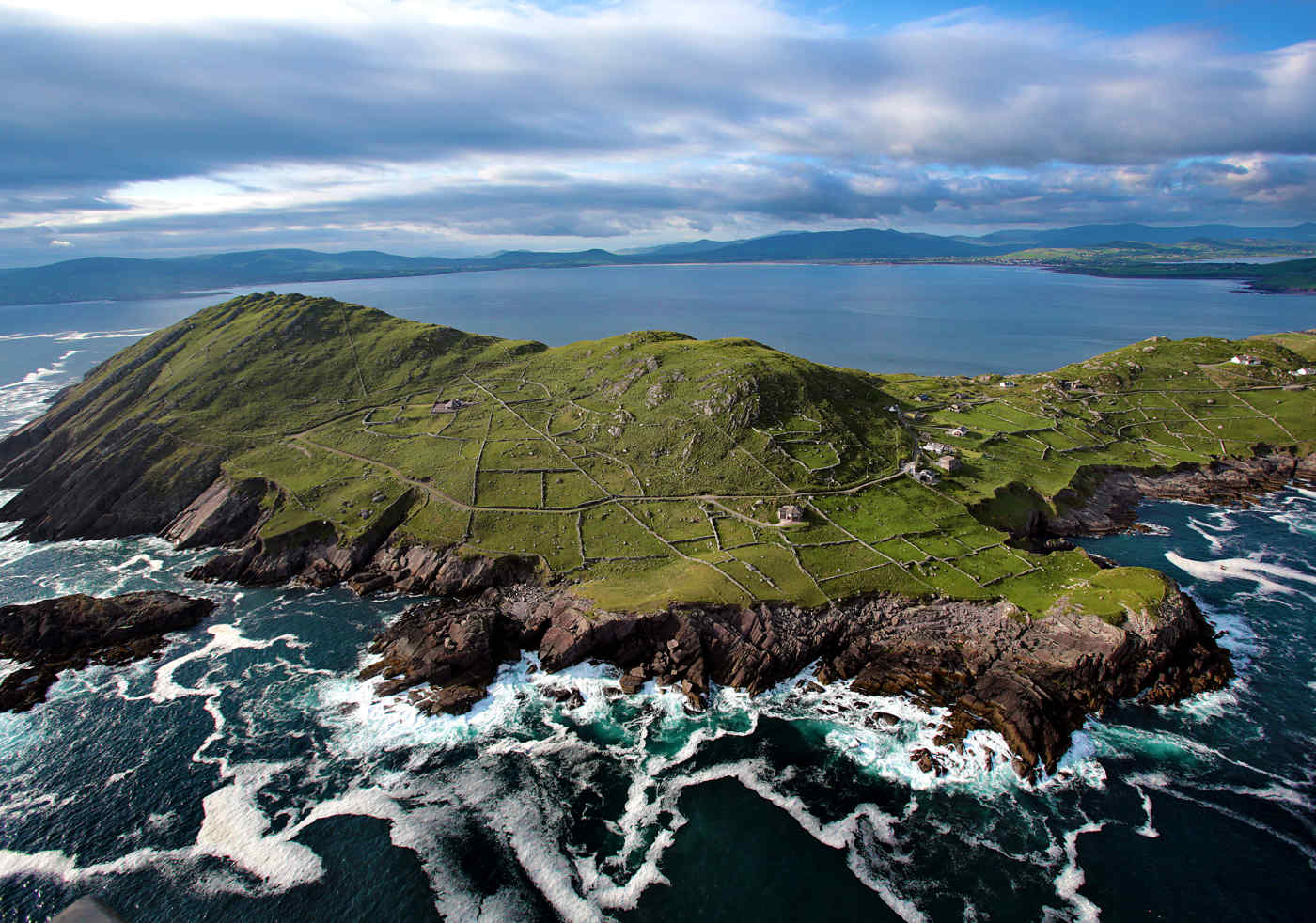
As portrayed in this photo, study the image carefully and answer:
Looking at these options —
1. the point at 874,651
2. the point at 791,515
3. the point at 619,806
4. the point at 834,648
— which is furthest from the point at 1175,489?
the point at 619,806

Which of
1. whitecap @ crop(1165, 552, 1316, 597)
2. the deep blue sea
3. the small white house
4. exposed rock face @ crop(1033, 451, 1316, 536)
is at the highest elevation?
the small white house

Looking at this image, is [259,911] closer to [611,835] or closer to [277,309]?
[611,835]

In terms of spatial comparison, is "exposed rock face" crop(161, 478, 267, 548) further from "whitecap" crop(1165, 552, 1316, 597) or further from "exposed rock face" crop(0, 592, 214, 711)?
"whitecap" crop(1165, 552, 1316, 597)

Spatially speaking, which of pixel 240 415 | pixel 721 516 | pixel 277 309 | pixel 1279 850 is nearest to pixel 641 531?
pixel 721 516

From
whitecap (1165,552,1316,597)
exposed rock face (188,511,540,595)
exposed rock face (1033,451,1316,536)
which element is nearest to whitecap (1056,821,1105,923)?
whitecap (1165,552,1316,597)

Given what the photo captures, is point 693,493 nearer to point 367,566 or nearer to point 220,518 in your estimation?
point 367,566

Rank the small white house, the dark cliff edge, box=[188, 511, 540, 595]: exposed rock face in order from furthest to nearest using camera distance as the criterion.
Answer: the small white house, box=[188, 511, 540, 595]: exposed rock face, the dark cliff edge
